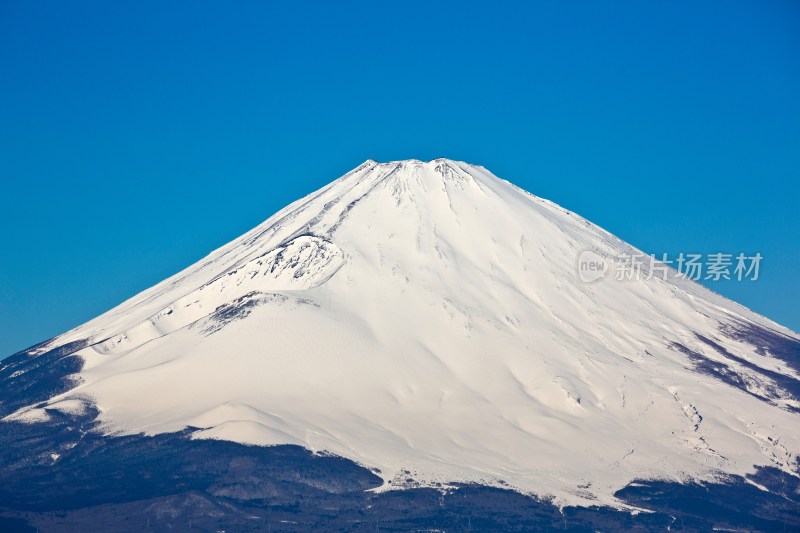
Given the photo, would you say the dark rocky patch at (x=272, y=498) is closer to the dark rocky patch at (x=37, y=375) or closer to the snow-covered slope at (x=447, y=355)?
the snow-covered slope at (x=447, y=355)

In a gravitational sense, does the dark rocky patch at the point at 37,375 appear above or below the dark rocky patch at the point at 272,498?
above

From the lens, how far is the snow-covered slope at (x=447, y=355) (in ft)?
413

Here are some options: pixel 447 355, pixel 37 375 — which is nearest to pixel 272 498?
pixel 447 355

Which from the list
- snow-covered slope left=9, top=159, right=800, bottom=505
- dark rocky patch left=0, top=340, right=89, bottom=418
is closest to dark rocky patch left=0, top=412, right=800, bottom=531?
snow-covered slope left=9, top=159, right=800, bottom=505

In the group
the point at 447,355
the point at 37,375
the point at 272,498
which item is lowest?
the point at 272,498

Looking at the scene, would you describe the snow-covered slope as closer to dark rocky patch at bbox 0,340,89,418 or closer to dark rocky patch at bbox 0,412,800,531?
dark rocky patch at bbox 0,412,800,531

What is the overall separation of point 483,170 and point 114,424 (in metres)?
79.7

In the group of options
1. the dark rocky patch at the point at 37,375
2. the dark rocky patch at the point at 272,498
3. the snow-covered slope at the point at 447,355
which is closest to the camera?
the dark rocky patch at the point at 272,498

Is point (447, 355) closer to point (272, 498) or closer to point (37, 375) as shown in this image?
point (272, 498)

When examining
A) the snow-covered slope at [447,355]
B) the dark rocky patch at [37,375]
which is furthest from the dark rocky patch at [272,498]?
the dark rocky patch at [37,375]

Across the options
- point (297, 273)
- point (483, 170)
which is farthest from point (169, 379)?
point (483, 170)

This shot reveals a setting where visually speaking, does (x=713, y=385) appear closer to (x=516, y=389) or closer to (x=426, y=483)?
(x=516, y=389)

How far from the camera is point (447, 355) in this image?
145m

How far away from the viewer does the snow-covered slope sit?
4956 inches
